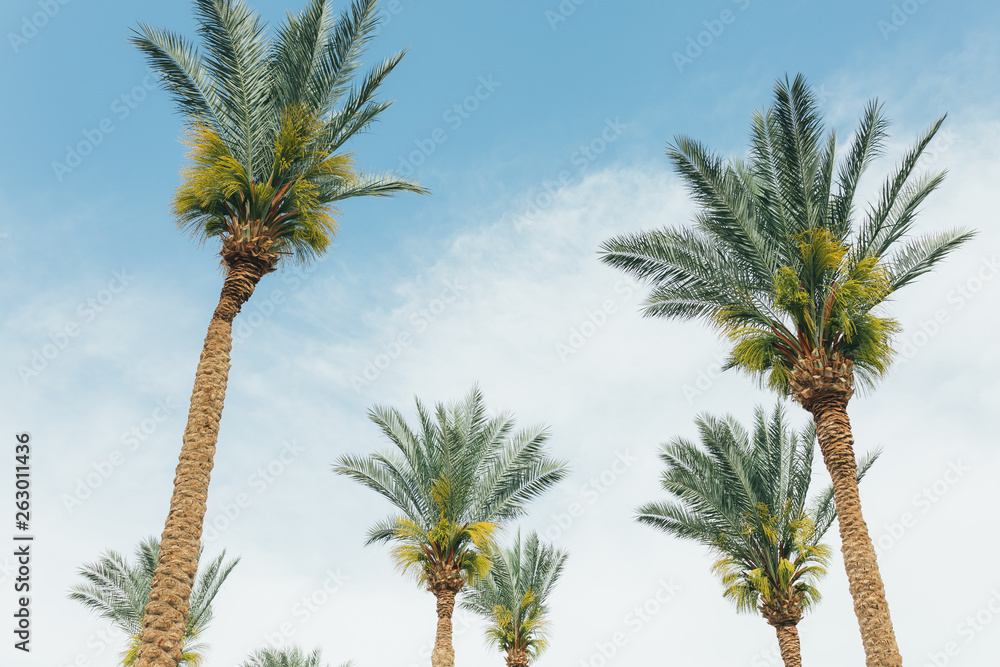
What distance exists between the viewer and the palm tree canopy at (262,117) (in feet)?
36.1

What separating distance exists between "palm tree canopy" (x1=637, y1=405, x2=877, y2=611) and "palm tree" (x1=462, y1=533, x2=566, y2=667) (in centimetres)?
850

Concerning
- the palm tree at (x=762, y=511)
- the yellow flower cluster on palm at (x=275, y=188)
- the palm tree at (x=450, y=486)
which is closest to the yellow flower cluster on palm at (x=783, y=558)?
the palm tree at (x=762, y=511)

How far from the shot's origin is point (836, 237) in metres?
13.1

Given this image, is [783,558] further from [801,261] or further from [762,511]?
[801,261]

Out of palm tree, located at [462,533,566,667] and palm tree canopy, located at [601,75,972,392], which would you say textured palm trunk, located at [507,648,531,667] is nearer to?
palm tree, located at [462,533,566,667]

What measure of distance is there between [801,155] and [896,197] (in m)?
1.84

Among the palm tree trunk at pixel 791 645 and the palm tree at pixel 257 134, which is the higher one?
the palm tree at pixel 257 134

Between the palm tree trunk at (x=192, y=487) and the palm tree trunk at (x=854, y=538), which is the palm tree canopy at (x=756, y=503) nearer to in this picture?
the palm tree trunk at (x=854, y=538)

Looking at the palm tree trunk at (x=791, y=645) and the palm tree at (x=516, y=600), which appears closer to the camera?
the palm tree trunk at (x=791, y=645)

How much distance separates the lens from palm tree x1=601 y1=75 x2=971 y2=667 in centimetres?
1238

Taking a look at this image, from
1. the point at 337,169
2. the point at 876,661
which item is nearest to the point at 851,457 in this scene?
the point at 876,661

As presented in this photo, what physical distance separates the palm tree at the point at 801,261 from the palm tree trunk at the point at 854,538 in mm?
24

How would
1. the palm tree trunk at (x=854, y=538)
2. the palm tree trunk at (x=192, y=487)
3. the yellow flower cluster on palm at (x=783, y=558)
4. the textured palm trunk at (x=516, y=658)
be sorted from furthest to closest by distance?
the textured palm trunk at (x=516, y=658)
the yellow flower cluster on palm at (x=783, y=558)
the palm tree trunk at (x=854, y=538)
the palm tree trunk at (x=192, y=487)

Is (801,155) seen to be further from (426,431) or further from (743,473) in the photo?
(426,431)
